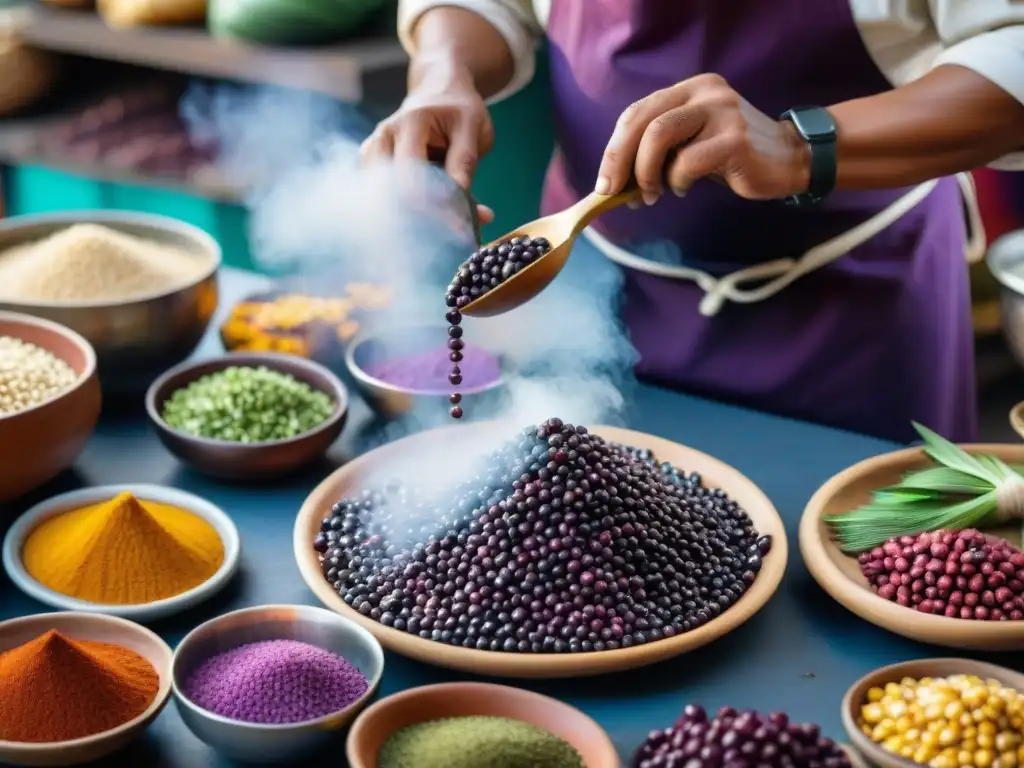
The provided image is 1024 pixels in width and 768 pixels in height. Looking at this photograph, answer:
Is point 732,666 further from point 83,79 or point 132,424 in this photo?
point 83,79

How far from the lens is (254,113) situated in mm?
4145

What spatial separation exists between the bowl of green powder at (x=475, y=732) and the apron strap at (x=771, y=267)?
0.98 meters

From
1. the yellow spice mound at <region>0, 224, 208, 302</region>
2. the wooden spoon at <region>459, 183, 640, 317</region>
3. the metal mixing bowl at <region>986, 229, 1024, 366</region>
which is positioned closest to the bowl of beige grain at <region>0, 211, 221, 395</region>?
the yellow spice mound at <region>0, 224, 208, 302</region>

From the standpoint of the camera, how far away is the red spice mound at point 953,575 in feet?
4.29

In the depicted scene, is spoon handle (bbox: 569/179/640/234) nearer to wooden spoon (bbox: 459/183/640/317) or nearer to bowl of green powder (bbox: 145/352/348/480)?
wooden spoon (bbox: 459/183/640/317)

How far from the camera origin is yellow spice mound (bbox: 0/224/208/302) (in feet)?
6.18

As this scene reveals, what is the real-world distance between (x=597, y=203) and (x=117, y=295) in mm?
835

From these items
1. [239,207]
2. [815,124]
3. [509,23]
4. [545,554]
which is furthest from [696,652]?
[239,207]

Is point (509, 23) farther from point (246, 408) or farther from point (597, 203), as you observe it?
point (246, 408)

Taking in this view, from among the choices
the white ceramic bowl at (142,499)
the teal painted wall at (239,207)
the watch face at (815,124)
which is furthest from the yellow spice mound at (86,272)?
the teal painted wall at (239,207)

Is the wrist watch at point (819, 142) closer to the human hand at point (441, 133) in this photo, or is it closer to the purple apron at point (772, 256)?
the purple apron at point (772, 256)

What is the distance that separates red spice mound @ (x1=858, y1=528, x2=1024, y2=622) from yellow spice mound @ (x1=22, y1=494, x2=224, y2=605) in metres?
0.79

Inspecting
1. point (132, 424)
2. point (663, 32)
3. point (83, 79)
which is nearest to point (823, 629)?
point (663, 32)

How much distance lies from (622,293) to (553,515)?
31.5 inches
